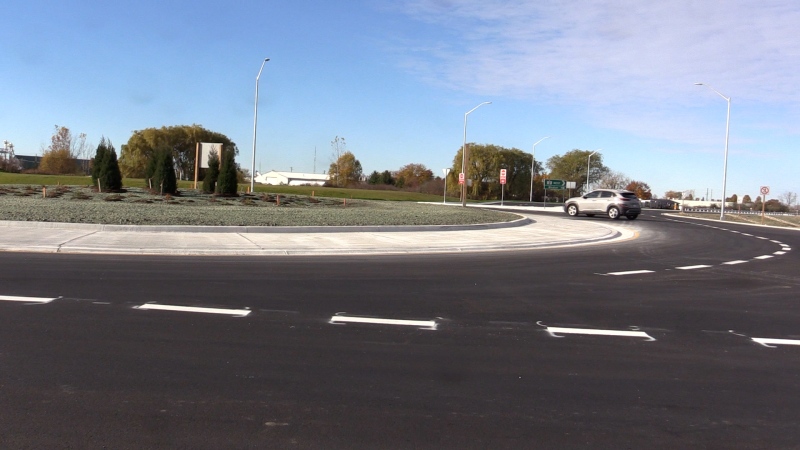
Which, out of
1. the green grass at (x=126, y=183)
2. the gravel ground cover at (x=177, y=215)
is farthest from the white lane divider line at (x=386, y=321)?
the green grass at (x=126, y=183)

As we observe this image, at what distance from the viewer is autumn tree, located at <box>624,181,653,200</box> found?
121100 mm

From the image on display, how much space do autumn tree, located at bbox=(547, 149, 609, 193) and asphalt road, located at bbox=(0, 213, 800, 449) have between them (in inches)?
3932

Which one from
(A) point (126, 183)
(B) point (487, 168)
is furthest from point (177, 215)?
(B) point (487, 168)

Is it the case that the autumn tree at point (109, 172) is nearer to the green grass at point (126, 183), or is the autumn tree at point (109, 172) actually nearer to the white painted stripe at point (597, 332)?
the green grass at point (126, 183)

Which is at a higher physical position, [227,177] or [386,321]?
[227,177]

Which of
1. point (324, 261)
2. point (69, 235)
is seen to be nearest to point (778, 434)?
point (324, 261)

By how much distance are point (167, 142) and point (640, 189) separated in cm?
9066

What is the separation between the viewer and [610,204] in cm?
3378

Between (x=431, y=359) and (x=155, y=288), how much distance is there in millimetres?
4978

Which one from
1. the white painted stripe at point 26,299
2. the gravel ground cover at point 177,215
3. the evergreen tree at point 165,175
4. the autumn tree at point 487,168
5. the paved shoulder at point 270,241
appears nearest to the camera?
the white painted stripe at point 26,299

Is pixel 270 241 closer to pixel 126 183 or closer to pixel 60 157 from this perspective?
pixel 126 183

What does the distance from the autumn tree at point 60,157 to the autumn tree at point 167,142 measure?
782 centimetres

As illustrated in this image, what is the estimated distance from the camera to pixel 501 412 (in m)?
4.59

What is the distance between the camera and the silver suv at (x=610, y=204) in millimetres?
33312
